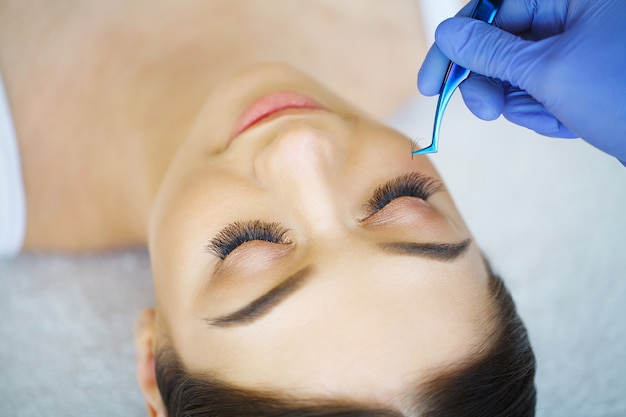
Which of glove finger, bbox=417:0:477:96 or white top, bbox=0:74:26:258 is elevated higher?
glove finger, bbox=417:0:477:96

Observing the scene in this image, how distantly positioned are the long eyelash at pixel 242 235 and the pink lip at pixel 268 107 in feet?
0.56

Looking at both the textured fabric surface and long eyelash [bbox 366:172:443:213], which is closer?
long eyelash [bbox 366:172:443:213]

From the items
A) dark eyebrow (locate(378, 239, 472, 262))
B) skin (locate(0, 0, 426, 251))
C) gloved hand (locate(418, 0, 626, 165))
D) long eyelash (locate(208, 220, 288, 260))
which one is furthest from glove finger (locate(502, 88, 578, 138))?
skin (locate(0, 0, 426, 251))

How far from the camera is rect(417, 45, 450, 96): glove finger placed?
87 cm

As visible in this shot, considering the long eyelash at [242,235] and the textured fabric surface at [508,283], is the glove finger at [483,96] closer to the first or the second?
the long eyelash at [242,235]

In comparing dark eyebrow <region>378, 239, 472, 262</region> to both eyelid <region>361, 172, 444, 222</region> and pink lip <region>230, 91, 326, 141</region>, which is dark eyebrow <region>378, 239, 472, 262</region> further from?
pink lip <region>230, 91, 326, 141</region>

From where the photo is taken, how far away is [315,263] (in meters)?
0.79

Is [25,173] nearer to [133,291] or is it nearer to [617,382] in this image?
[133,291]

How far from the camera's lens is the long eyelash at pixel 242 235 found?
835 millimetres

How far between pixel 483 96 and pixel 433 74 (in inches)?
Answer: 3.2

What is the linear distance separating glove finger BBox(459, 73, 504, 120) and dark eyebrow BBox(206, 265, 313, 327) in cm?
34

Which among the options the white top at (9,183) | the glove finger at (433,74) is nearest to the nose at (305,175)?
the glove finger at (433,74)

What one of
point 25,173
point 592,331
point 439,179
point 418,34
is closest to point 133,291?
point 25,173

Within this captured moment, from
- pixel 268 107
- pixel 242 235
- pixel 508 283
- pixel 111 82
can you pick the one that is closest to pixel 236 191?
pixel 242 235
